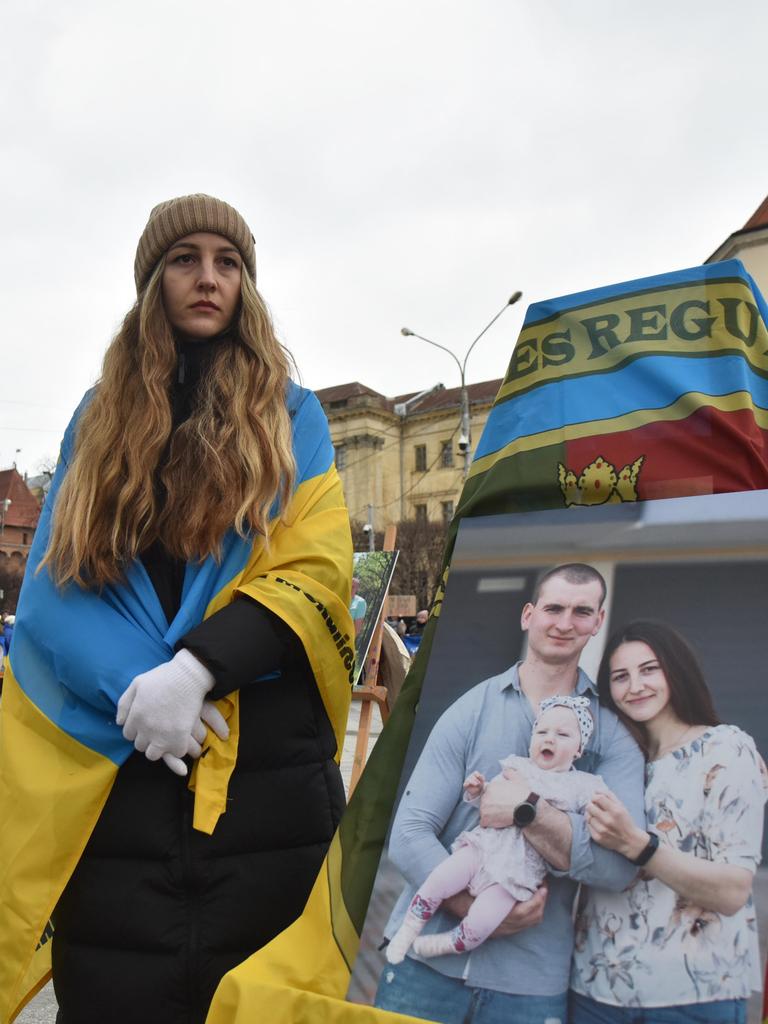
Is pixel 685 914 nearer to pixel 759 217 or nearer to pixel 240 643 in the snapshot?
pixel 240 643

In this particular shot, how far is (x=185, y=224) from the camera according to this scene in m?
1.75

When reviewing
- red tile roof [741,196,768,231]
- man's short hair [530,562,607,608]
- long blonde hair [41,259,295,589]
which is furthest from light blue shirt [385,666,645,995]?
red tile roof [741,196,768,231]

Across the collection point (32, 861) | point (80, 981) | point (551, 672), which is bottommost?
point (80, 981)

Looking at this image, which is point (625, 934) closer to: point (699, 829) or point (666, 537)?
point (699, 829)

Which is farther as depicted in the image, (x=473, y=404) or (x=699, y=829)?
(x=473, y=404)

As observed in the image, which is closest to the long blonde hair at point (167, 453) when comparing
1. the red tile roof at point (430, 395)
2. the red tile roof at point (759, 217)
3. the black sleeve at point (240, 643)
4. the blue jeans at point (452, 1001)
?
the black sleeve at point (240, 643)

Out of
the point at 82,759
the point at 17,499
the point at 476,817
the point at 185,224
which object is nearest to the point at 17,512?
the point at 17,499

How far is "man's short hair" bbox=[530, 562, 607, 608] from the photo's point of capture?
3.68ft

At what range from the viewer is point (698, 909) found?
895 millimetres

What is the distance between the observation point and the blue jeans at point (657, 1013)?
2.82 feet

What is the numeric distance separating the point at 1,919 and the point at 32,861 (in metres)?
0.11

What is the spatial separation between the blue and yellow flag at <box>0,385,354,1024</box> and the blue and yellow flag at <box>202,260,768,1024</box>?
0.29 metres

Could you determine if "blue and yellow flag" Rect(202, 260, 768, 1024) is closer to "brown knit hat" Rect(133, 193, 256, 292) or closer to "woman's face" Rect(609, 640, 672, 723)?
"woman's face" Rect(609, 640, 672, 723)

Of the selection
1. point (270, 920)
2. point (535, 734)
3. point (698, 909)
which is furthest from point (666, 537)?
point (270, 920)
